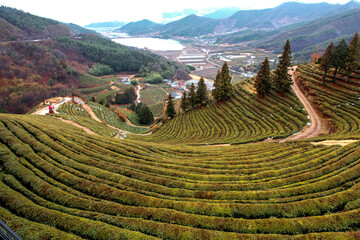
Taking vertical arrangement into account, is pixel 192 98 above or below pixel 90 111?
above

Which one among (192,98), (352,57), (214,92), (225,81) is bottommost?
(192,98)

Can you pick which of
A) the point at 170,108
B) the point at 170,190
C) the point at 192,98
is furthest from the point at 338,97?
the point at 170,108

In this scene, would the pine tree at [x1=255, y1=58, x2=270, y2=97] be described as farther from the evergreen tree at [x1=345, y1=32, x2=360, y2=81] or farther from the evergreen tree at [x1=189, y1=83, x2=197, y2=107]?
the evergreen tree at [x1=189, y1=83, x2=197, y2=107]

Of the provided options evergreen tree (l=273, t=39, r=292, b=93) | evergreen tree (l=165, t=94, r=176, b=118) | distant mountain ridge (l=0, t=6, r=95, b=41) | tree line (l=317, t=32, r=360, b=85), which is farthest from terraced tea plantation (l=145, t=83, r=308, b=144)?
distant mountain ridge (l=0, t=6, r=95, b=41)

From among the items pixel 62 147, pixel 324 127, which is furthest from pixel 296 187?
pixel 324 127

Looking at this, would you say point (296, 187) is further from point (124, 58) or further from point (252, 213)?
point (124, 58)

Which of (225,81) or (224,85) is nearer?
(225,81)

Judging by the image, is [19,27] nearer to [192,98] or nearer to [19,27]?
[19,27]
